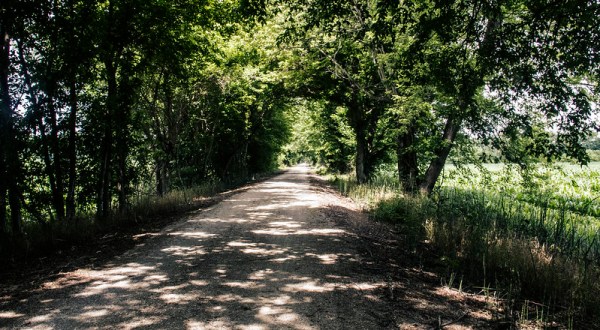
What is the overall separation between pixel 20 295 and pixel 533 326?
6625 millimetres

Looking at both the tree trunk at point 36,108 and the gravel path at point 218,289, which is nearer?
the gravel path at point 218,289

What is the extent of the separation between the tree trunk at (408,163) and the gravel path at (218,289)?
648 cm

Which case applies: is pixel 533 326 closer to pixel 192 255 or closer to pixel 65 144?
pixel 192 255

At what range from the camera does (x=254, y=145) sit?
31031mm

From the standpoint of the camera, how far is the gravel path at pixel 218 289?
3.67m

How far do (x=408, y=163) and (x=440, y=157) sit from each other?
5.43 ft

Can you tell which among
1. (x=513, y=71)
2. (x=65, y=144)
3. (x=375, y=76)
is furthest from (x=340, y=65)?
(x=65, y=144)

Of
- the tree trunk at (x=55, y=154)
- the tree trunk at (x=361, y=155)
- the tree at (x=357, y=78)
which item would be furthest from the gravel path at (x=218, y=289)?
the tree trunk at (x=361, y=155)

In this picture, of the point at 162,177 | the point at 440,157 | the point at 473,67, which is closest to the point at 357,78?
the point at 440,157

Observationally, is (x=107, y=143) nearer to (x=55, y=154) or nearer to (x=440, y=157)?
(x=55, y=154)

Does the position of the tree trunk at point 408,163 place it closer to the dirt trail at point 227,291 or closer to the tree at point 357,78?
the tree at point 357,78

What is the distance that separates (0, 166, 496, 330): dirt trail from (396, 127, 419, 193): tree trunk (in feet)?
21.6

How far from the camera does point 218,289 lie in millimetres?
4480

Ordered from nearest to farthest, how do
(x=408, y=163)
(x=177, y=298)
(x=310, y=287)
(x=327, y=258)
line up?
(x=177, y=298) → (x=310, y=287) → (x=327, y=258) → (x=408, y=163)
